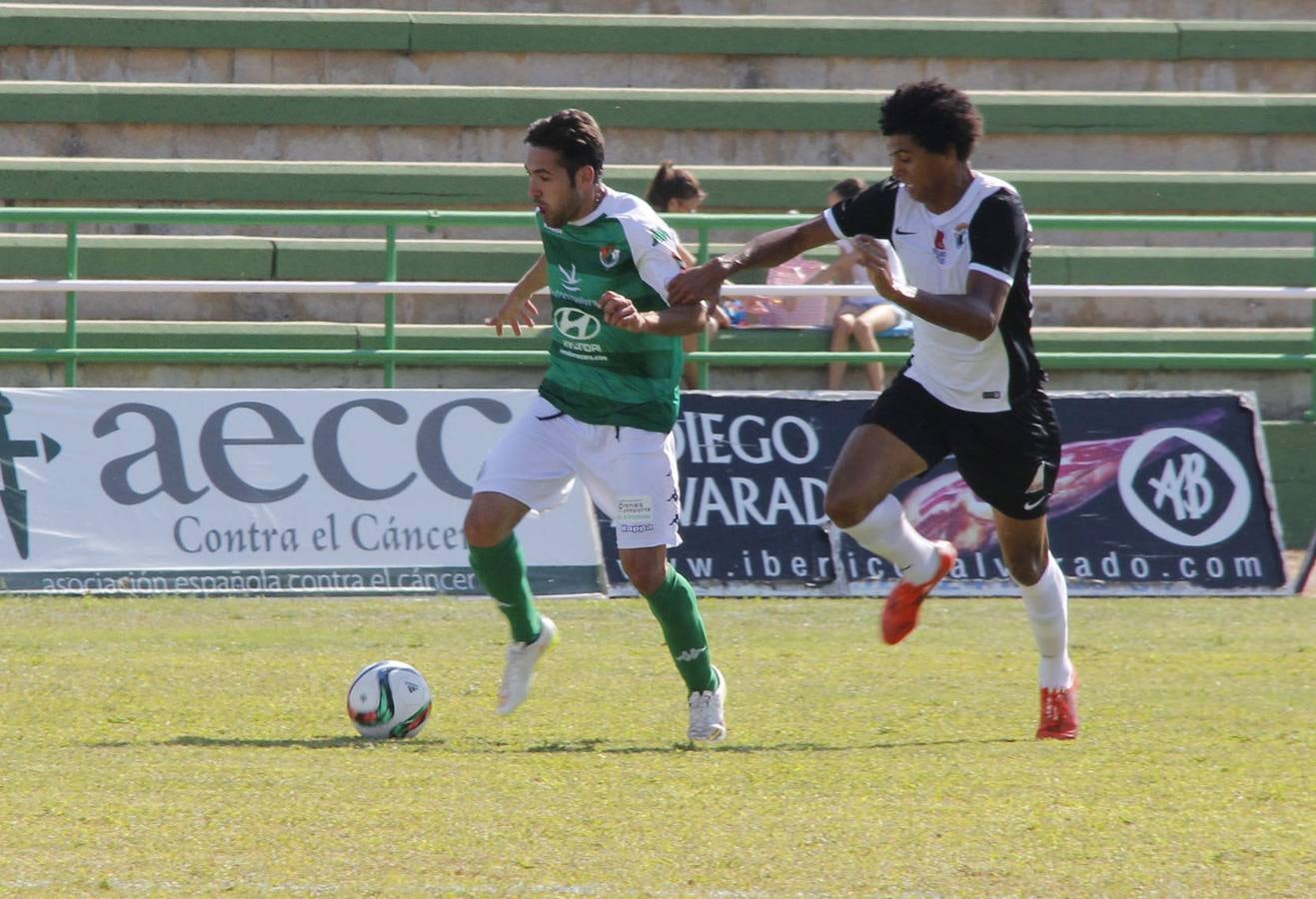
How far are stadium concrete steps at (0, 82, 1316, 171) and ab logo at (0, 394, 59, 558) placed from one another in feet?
18.7

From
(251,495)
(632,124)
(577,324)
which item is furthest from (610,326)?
(632,124)

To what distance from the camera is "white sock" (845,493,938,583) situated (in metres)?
6.14

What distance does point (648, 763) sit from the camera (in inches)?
217

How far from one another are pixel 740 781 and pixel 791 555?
4.43 m

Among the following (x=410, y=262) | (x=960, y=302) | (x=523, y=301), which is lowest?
(x=410, y=262)

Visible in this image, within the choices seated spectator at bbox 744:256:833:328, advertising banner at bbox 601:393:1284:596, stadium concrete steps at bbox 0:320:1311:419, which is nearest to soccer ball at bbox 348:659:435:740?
advertising banner at bbox 601:393:1284:596

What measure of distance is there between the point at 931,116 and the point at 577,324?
1350 mm

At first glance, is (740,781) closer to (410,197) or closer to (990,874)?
(990,874)

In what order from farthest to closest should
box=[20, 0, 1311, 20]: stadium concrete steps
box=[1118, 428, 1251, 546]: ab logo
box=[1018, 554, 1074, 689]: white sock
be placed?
box=[20, 0, 1311, 20]: stadium concrete steps < box=[1118, 428, 1251, 546]: ab logo < box=[1018, 554, 1074, 689]: white sock

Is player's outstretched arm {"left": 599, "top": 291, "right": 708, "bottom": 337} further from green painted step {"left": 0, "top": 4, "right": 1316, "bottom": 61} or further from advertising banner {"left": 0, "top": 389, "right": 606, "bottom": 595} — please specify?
green painted step {"left": 0, "top": 4, "right": 1316, "bottom": 61}

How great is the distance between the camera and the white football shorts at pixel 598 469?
5918 mm

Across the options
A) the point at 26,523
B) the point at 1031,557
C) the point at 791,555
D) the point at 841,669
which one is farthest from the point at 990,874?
the point at 26,523

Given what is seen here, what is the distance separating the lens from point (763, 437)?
967cm

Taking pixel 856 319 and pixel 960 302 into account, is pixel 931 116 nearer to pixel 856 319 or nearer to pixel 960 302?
pixel 960 302
